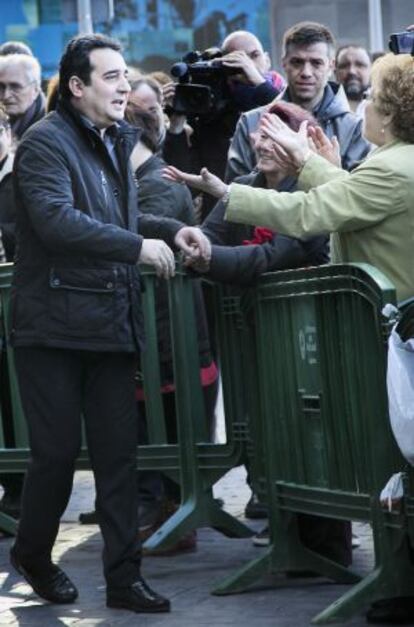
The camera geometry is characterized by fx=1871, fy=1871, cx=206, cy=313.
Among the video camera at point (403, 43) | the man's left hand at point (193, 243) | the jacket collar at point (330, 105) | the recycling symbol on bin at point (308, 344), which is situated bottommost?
the recycling symbol on bin at point (308, 344)

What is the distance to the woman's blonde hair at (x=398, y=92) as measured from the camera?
22.0 feet

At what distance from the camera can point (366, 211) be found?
21.8ft

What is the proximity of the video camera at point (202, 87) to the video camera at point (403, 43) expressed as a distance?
300 centimetres

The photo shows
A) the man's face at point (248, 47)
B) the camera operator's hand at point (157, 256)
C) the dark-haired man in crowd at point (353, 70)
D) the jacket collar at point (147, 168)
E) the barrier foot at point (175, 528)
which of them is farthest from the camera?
the dark-haired man in crowd at point (353, 70)

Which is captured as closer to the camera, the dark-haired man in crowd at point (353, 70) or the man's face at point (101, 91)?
the man's face at point (101, 91)

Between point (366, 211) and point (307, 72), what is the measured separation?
2747 millimetres

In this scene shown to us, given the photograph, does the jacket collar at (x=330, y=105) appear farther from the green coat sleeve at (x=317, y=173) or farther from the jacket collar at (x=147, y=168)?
the green coat sleeve at (x=317, y=173)

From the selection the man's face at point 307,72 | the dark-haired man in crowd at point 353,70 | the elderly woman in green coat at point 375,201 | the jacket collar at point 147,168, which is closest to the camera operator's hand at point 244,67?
the man's face at point 307,72

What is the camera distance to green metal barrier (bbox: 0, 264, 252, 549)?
27.0 feet

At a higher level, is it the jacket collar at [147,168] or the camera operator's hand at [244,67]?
the camera operator's hand at [244,67]

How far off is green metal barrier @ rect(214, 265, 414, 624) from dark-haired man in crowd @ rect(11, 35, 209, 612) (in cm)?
55

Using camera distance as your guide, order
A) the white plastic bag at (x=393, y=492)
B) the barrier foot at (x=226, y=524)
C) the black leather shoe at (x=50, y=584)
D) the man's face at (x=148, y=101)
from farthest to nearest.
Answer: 1. the man's face at (x=148, y=101)
2. the barrier foot at (x=226, y=524)
3. the black leather shoe at (x=50, y=584)
4. the white plastic bag at (x=393, y=492)

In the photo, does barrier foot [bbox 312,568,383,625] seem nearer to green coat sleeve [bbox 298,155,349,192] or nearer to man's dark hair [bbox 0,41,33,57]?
green coat sleeve [bbox 298,155,349,192]

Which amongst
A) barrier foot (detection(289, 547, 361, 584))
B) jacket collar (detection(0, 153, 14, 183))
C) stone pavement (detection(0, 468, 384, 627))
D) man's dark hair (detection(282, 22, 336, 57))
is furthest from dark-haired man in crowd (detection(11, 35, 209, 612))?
jacket collar (detection(0, 153, 14, 183))
